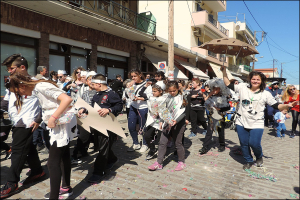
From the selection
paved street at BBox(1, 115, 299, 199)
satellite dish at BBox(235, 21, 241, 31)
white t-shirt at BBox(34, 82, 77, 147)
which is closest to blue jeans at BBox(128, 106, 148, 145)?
paved street at BBox(1, 115, 299, 199)

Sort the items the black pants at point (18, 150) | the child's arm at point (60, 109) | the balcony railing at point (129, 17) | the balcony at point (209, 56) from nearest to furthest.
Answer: the child's arm at point (60, 109) → the black pants at point (18, 150) → the balcony railing at point (129, 17) → the balcony at point (209, 56)

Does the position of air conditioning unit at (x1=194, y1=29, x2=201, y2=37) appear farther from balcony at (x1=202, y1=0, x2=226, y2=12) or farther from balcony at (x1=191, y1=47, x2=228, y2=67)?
balcony at (x1=202, y1=0, x2=226, y2=12)

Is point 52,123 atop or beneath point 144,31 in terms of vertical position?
beneath

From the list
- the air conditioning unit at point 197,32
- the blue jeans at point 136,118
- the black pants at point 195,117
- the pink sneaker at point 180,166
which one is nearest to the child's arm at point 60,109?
the pink sneaker at point 180,166

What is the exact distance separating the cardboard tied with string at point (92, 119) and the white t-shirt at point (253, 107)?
7.97 ft

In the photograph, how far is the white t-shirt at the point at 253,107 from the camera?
4.04 m

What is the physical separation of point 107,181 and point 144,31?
11.6 metres

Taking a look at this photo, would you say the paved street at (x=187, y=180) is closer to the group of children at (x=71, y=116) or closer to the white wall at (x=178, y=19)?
the group of children at (x=71, y=116)

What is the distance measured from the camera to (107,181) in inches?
139

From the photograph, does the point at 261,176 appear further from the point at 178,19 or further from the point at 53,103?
the point at 178,19

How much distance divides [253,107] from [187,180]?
181 cm

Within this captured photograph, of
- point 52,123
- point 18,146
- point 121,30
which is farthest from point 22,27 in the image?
point 52,123

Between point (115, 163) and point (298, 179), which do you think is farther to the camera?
point (115, 163)

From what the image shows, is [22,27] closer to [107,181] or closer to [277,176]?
[107,181]
